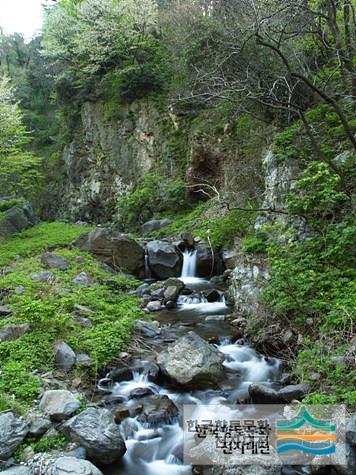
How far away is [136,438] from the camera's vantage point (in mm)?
4852

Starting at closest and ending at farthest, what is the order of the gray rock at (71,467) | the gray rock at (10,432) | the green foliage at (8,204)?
the gray rock at (71,467)
the gray rock at (10,432)
the green foliage at (8,204)

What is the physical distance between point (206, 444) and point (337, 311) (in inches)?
98.6

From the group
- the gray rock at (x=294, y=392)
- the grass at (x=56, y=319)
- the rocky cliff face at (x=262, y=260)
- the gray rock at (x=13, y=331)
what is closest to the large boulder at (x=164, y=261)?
the grass at (x=56, y=319)

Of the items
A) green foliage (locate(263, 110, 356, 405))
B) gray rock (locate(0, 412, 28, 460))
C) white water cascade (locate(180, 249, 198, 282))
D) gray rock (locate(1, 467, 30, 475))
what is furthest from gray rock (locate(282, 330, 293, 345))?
white water cascade (locate(180, 249, 198, 282))

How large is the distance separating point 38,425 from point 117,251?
26.8 ft

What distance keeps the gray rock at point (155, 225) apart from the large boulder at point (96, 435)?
1260cm

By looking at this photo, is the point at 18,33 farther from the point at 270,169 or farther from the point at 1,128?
the point at 270,169

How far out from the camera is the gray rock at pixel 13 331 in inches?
248

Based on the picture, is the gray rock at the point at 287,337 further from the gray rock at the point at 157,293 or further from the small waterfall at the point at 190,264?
the small waterfall at the point at 190,264

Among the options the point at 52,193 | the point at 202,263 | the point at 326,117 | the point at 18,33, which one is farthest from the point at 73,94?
the point at 18,33

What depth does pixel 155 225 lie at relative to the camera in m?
17.2

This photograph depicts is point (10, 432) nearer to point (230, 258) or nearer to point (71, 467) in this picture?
point (71, 467)

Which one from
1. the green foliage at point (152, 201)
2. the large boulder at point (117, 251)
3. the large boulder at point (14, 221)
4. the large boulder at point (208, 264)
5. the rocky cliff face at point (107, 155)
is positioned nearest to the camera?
the large boulder at point (208, 264)

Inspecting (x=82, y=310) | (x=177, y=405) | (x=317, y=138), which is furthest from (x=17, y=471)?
(x=317, y=138)
